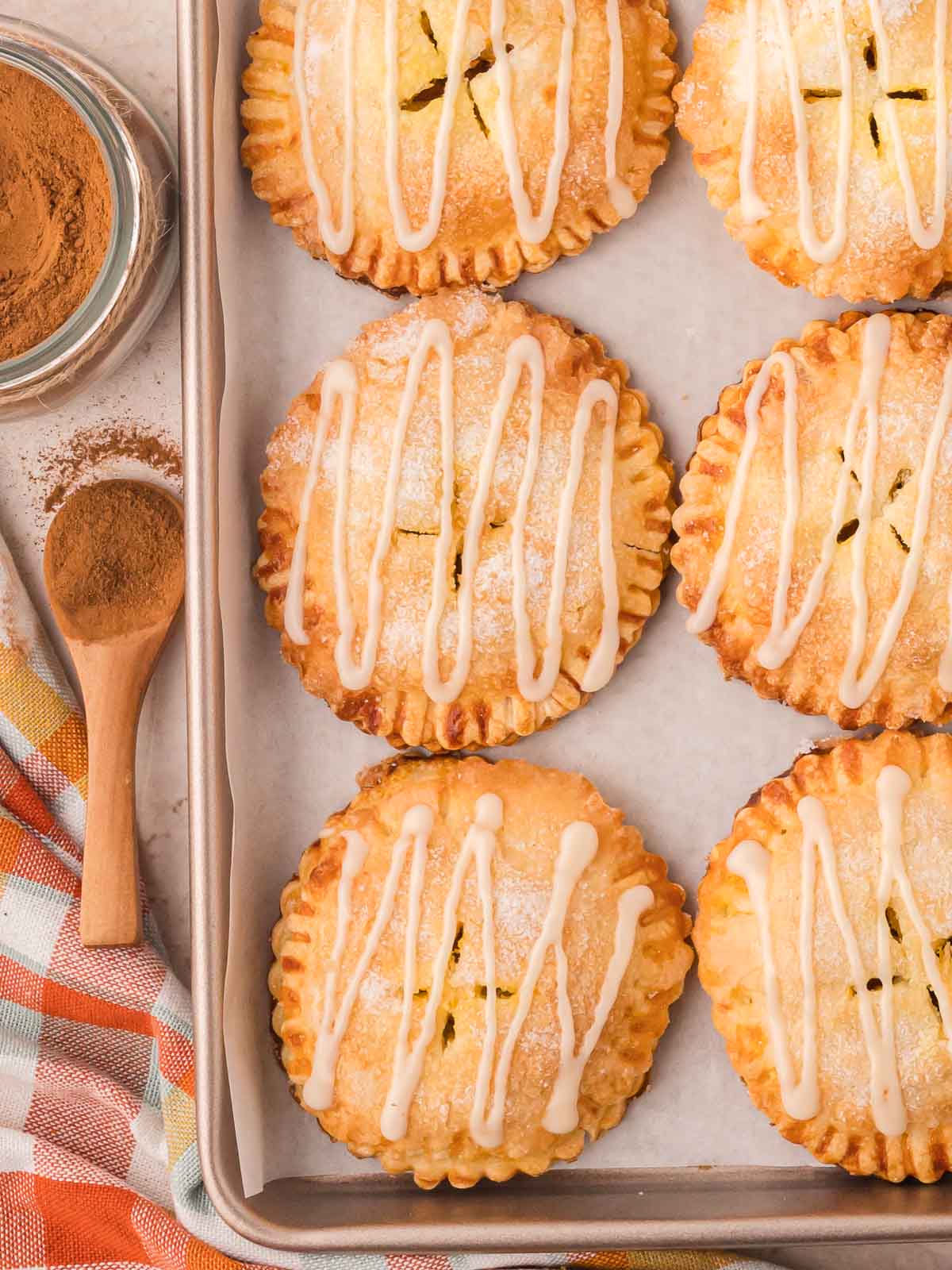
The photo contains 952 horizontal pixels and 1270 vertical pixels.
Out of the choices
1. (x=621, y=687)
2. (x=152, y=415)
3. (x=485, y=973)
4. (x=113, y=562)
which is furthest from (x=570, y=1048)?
(x=152, y=415)

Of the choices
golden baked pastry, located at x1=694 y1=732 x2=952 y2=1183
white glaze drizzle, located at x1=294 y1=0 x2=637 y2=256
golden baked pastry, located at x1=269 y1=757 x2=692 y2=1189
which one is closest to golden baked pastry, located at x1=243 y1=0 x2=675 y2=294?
white glaze drizzle, located at x1=294 y1=0 x2=637 y2=256

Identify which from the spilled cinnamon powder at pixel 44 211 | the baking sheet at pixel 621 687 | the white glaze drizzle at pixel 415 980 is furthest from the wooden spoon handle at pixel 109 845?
the spilled cinnamon powder at pixel 44 211

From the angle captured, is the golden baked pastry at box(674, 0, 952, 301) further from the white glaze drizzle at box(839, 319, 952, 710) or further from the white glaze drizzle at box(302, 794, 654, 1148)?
the white glaze drizzle at box(302, 794, 654, 1148)

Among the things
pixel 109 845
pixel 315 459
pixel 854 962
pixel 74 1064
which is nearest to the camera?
pixel 854 962

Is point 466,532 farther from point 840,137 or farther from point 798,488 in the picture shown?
point 840,137

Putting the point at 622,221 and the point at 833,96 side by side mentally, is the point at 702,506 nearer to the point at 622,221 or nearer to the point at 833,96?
the point at 622,221

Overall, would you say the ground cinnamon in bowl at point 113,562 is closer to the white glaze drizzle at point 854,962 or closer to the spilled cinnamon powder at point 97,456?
the spilled cinnamon powder at point 97,456

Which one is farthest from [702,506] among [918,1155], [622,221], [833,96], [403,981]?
[918,1155]
